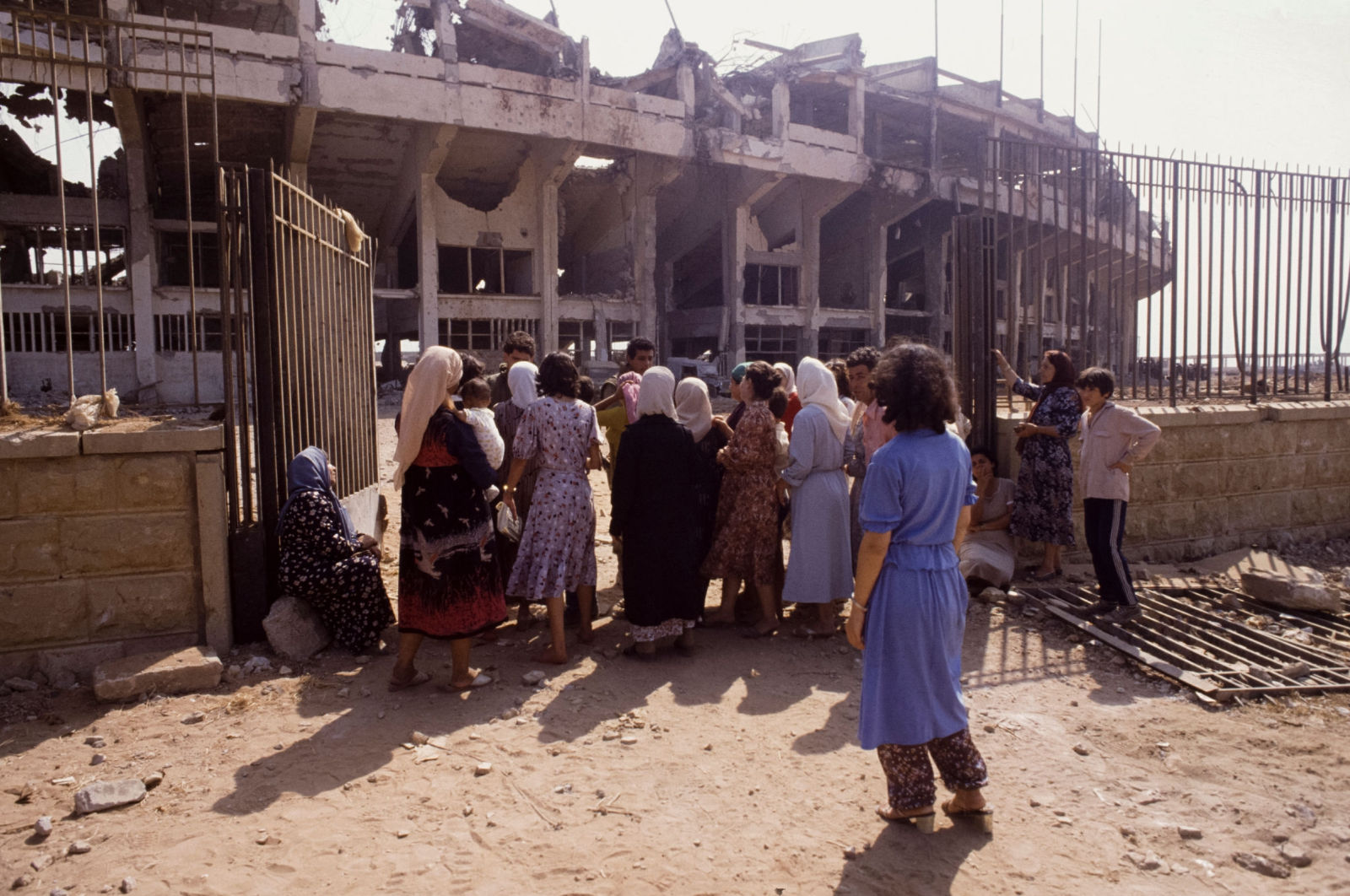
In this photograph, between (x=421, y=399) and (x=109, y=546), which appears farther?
(x=109, y=546)

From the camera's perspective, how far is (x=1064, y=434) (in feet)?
19.2

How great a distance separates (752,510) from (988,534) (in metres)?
2.19

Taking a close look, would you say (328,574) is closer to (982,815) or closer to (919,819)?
(919,819)

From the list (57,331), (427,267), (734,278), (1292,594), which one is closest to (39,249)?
(57,331)

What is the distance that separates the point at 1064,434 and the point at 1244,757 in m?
2.71

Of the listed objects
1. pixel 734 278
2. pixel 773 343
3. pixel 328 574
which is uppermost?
pixel 734 278

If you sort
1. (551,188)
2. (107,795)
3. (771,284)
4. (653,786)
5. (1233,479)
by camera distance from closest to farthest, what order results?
1. (107,795)
2. (653,786)
3. (1233,479)
4. (551,188)
5. (771,284)

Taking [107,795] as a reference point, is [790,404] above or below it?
above

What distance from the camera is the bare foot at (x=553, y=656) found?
4.47 m

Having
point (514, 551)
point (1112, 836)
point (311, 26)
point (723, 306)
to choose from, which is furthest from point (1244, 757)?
point (723, 306)

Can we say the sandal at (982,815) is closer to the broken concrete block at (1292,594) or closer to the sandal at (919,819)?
the sandal at (919,819)

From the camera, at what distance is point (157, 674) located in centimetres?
402

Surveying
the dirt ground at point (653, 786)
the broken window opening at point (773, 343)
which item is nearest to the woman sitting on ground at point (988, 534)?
the dirt ground at point (653, 786)

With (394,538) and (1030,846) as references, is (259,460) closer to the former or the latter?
(394,538)
